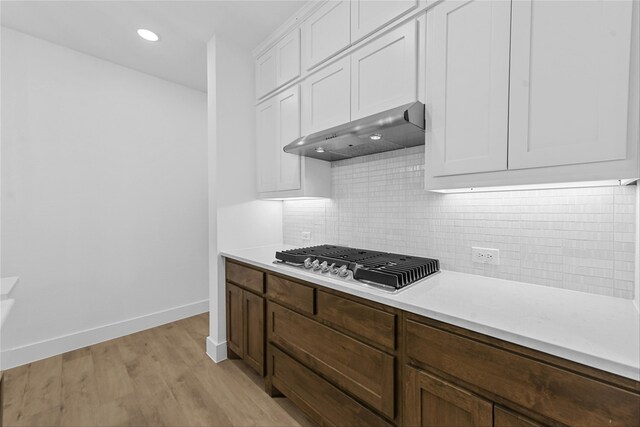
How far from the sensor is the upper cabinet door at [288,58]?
6.98 feet

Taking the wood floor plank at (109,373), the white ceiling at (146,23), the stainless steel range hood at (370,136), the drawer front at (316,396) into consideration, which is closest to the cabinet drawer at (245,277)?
the drawer front at (316,396)

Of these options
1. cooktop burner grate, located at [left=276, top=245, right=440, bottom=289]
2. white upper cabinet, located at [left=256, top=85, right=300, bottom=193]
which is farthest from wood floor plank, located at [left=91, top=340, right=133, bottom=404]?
white upper cabinet, located at [left=256, top=85, right=300, bottom=193]

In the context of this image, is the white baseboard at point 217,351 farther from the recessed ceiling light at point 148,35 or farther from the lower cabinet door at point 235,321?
the recessed ceiling light at point 148,35

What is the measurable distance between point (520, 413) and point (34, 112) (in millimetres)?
3773

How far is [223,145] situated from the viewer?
7.93 ft

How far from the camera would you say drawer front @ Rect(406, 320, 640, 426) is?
705 mm

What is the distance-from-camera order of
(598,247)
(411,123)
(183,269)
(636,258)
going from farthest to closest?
1. (183,269)
2. (411,123)
3. (598,247)
4. (636,258)

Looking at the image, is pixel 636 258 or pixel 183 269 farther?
pixel 183 269

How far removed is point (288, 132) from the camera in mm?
2244

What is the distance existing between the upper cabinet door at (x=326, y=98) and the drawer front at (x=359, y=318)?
1.12 metres

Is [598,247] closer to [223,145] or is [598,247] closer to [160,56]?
[223,145]

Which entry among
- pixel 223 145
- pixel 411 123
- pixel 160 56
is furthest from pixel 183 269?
pixel 411 123

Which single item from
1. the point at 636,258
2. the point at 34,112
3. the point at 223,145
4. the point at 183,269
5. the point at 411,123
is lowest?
the point at 183,269

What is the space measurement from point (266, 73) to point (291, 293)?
6.45ft
